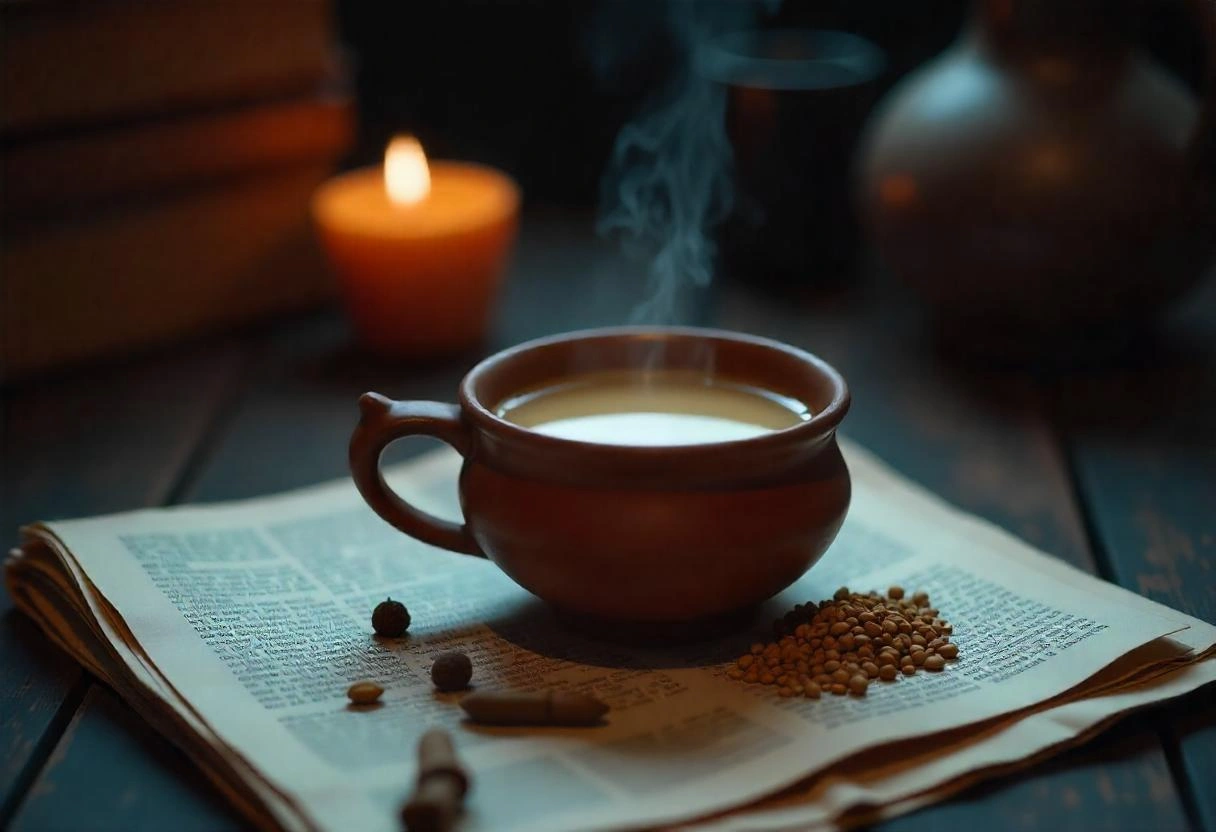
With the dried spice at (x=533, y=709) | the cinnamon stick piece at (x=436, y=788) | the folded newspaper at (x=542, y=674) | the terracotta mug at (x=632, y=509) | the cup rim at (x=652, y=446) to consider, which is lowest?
the folded newspaper at (x=542, y=674)

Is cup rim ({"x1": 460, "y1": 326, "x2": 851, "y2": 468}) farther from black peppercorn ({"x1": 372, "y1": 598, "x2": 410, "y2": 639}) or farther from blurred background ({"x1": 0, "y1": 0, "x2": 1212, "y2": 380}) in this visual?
blurred background ({"x1": 0, "y1": 0, "x2": 1212, "y2": 380})

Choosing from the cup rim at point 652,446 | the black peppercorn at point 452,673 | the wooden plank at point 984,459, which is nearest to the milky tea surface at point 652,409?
the cup rim at point 652,446

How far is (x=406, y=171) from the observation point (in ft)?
4.71

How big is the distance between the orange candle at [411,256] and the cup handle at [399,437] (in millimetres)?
550

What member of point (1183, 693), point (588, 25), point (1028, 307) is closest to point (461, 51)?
point (588, 25)

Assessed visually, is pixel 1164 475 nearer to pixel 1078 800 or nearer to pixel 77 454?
pixel 1078 800

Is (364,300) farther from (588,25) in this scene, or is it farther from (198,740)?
(198,740)

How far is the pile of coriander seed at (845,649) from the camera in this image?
0.78 metres

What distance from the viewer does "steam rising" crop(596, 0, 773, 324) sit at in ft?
5.03

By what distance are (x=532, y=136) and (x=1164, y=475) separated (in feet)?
3.18

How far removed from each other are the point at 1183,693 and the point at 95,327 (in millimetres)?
1037

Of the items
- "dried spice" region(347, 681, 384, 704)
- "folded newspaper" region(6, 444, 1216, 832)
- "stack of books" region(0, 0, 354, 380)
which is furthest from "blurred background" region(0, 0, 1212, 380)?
"dried spice" region(347, 681, 384, 704)

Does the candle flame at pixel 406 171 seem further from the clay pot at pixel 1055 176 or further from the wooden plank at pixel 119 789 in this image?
the wooden plank at pixel 119 789

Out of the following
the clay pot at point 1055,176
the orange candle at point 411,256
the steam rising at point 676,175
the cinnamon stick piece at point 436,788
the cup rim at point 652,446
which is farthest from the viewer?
the steam rising at point 676,175
